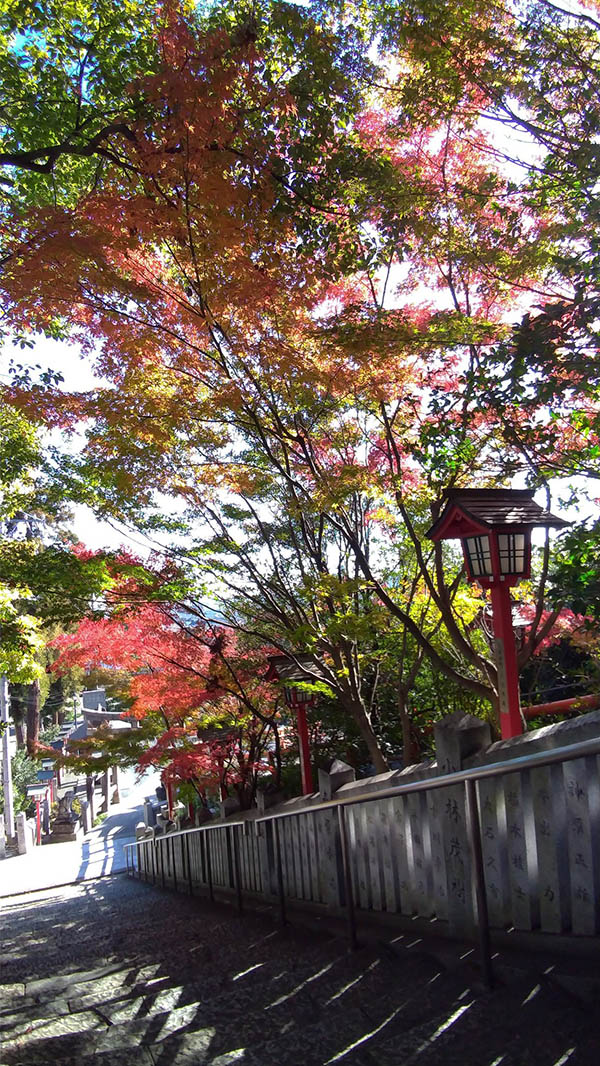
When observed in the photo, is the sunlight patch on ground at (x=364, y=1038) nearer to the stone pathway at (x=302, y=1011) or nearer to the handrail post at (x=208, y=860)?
the stone pathway at (x=302, y=1011)

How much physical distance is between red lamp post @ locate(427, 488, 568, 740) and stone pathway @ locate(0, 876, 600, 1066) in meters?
2.08

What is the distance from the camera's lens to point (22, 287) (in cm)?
532

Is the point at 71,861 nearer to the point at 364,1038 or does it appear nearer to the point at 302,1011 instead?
the point at 302,1011

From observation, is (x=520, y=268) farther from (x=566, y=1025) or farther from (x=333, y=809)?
(x=566, y=1025)

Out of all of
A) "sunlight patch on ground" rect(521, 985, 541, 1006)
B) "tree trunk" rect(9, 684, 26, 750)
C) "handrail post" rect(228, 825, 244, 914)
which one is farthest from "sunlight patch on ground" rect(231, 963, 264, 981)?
"tree trunk" rect(9, 684, 26, 750)

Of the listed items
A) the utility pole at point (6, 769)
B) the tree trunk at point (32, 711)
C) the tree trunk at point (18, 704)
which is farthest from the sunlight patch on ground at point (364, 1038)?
the tree trunk at point (18, 704)

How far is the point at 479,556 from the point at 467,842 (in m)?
2.42

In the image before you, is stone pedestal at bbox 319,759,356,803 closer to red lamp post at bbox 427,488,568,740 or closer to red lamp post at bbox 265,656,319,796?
red lamp post at bbox 427,488,568,740

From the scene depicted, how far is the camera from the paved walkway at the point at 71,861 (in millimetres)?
17719

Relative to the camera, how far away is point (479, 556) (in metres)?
5.31

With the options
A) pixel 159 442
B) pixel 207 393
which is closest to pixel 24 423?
pixel 159 442

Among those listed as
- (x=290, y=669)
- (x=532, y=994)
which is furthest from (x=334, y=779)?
(x=290, y=669)

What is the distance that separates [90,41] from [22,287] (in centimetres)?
175

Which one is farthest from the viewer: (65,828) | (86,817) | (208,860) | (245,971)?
(86,817)
